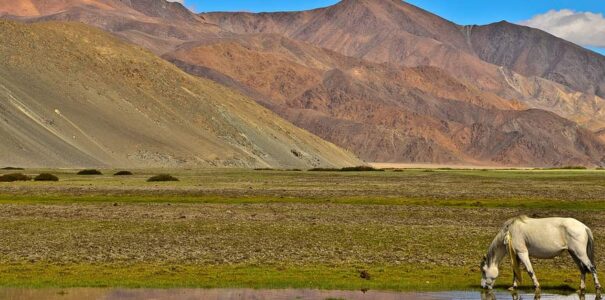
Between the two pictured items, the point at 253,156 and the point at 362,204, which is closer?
the point at 362,204

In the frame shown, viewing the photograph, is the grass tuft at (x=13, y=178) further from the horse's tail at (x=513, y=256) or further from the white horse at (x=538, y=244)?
the horse's tail at (x=513, y=256)

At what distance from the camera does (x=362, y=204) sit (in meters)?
55.1

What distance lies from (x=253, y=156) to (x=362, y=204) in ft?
328

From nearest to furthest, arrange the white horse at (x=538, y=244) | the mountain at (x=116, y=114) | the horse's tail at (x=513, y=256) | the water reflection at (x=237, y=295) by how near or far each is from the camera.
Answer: the water reflection at (x=237, y=295), the white horse at (x=538, y=244), the horse's tail at (x=513, y=256), the mountain at (x=116, y=114)

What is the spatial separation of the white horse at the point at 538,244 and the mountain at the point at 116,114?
9599 centimetres

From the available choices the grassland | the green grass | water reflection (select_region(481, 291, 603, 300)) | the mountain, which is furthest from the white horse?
the mountain

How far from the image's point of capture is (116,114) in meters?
143

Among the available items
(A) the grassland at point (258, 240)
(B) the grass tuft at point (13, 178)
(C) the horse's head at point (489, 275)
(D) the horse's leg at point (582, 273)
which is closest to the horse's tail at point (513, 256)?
(C) the horse's head at point (489, 275)

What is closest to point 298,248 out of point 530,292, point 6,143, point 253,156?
point 530,292

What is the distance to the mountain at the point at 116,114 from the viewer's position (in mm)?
122062

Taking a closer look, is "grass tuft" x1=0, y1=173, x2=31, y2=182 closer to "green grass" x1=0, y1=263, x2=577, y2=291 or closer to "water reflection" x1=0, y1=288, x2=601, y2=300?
"green grass" x1=0, y1=263, x2=577, y2=291

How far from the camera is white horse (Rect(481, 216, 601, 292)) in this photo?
72.9 feet

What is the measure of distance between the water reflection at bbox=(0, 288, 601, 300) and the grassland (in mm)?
725

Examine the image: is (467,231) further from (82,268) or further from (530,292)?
(82,268)
